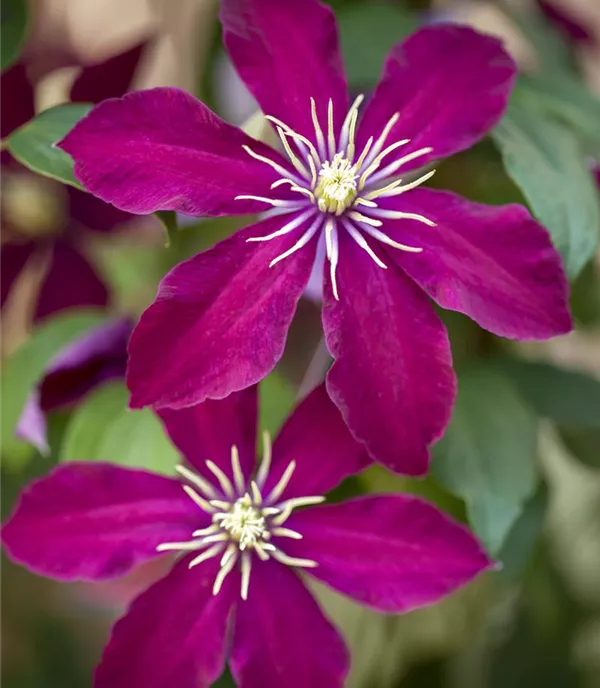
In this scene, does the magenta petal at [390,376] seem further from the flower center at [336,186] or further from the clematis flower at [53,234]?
the clematis flower at [53,234]

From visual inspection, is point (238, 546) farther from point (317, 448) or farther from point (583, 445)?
point (583, 445)

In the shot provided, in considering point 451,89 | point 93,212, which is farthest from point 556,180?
point 93,212

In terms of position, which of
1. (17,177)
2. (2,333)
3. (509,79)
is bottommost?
(2,333)

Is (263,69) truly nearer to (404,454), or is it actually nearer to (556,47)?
(404,454)

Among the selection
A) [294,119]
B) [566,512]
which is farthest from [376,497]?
[566,512]

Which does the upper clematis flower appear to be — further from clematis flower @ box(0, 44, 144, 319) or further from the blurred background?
clematis flower @ box(0, 44, 144, 319)
